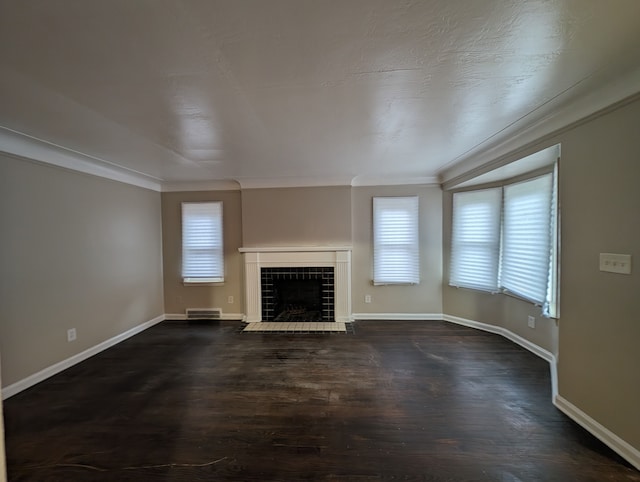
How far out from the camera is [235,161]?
3350mm

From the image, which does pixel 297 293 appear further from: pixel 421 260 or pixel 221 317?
pixel 421 260

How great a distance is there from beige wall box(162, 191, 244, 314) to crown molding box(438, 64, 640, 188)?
11.4 feet

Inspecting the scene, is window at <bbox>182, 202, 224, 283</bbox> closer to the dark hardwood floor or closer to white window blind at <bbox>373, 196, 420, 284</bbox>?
the dark hardwood floor

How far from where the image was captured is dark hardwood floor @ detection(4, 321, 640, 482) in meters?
1.71

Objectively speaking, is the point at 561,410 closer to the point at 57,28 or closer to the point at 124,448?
the point at 124,448

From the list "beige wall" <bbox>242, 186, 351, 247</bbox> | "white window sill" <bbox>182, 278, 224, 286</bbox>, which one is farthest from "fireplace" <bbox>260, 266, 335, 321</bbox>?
"white window sill" <bbox>182, 278, 224, 286</bbox>

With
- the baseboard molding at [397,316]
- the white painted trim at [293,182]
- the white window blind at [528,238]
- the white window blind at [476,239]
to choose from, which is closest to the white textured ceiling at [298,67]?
the white window blind at [528,238]

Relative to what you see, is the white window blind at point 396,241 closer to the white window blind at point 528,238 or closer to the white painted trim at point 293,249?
the white painted trim at point 293,249

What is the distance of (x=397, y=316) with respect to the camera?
4.46m

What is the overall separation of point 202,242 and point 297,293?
1.81 metres

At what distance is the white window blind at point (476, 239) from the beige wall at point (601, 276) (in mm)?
1566

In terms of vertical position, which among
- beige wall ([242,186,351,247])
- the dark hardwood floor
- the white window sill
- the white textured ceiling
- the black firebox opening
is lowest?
the dark hardwood floor

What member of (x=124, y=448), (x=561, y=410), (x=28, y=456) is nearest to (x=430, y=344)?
(x=561, y=410)

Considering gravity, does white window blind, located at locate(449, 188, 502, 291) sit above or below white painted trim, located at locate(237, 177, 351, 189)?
below
